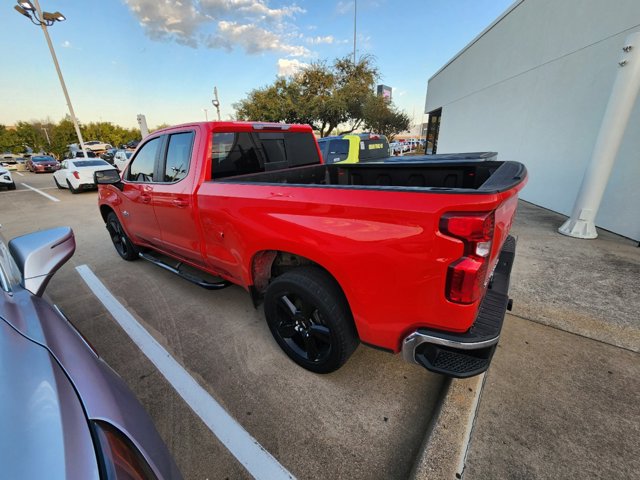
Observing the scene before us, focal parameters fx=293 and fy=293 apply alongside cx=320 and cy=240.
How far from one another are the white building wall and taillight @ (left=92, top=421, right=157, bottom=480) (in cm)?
686

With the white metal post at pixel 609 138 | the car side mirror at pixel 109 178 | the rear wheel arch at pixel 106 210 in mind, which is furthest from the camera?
the rear wheel arch at pixel 106 210

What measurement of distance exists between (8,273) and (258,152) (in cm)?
231

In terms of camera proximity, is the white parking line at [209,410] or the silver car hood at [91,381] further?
the white parking line at [209,410]

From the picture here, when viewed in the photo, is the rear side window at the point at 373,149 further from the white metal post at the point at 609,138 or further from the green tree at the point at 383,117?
the green tree at the point at 383,117

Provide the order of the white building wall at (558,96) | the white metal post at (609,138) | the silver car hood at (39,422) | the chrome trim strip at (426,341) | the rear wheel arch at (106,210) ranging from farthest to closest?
the white building wall at (558,96) < the rear wheel arch at (106,210) < the white metal post at (609,138) < the chrome trim strip at (426,341) < the silver car hood at (39,422)

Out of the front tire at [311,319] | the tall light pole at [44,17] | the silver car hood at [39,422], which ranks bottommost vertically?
the front tire at [311,319]

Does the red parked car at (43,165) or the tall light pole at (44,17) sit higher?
the tall light pole at (44,17)

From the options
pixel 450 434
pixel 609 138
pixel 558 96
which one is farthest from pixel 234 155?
pixel 558 96

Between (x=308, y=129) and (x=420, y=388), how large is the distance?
320cm

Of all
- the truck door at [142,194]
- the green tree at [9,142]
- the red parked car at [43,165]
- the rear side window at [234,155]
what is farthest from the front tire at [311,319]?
the green tree at [9,142]

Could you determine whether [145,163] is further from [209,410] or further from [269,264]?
[209,410]

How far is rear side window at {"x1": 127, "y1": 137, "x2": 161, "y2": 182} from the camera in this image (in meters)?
3.57

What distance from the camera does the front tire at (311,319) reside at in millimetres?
2037

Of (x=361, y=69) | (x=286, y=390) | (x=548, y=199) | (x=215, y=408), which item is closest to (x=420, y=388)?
(x=286, y=390)
